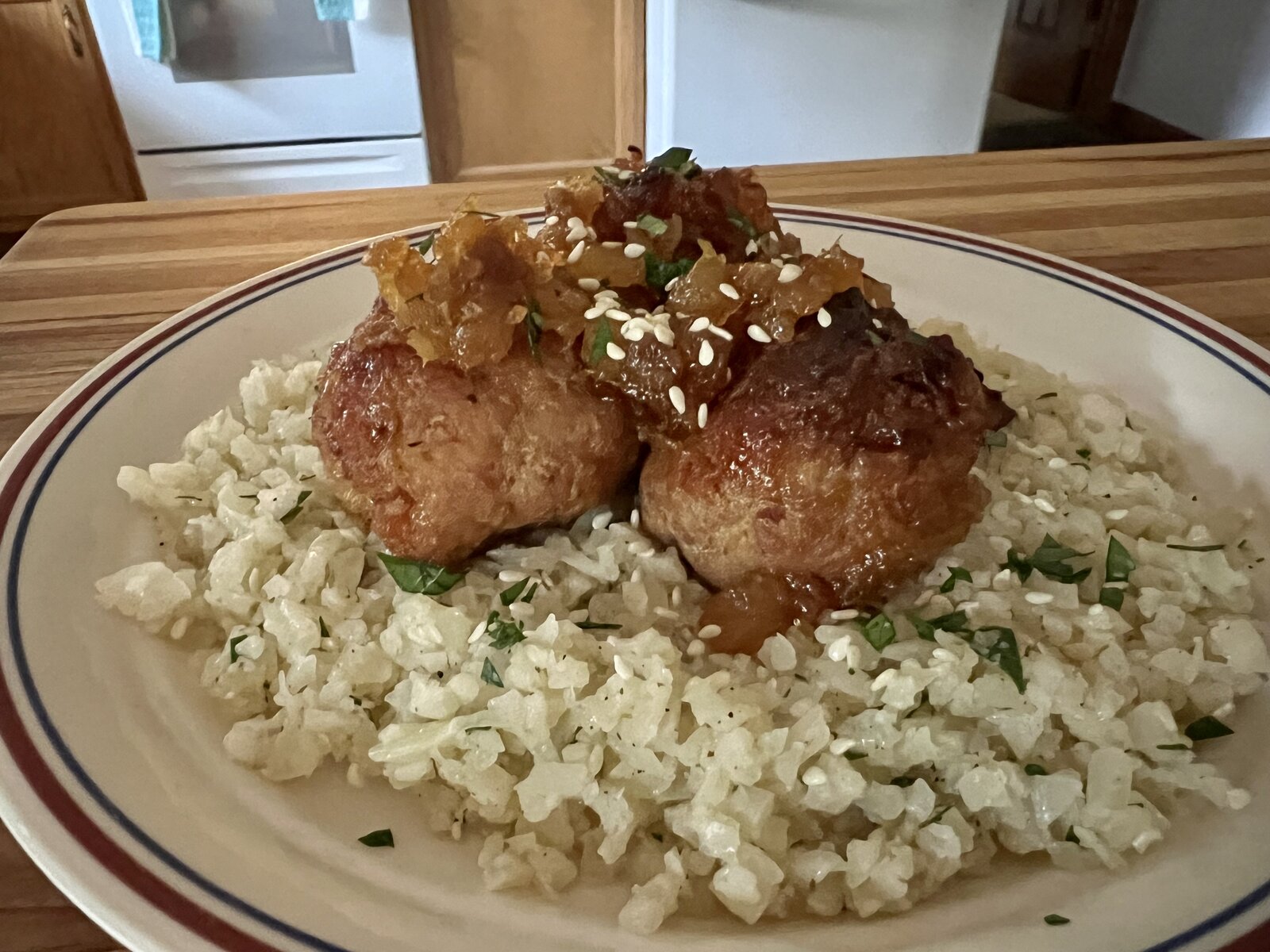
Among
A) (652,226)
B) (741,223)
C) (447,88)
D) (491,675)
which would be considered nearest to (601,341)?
(652,226)

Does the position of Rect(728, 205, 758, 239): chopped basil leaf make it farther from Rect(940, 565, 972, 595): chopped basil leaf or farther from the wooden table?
the wooden table

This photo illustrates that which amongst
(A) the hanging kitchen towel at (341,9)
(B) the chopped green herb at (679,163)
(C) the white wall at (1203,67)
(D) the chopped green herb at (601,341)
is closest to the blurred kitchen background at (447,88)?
(A) the hanging kitchen towel at (341,9)

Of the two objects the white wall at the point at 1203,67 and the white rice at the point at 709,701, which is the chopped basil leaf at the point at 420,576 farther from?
the white wall at the point at 1203,67

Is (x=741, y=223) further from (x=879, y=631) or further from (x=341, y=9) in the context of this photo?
(x=341, y=9)

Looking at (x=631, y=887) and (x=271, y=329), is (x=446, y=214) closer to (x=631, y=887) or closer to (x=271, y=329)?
(x=271, y=329)

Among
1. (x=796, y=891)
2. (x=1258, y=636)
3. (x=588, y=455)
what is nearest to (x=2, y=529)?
(x=588, y=455)

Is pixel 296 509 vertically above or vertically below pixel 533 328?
below
